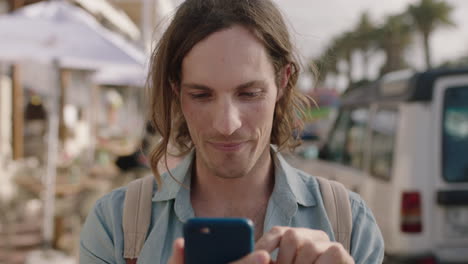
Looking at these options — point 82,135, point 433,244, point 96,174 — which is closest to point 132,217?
point 433,244

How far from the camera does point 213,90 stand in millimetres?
1581

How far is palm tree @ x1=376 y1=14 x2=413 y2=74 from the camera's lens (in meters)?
41.5

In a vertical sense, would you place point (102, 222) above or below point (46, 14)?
below

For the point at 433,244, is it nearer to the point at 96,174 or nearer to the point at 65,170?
the point at 65,170

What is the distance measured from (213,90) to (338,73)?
60.5 meters

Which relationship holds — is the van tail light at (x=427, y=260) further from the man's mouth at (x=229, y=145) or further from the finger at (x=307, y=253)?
the finger at (x=307, y=253)

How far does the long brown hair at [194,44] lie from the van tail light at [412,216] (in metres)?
2.59

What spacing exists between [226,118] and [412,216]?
3128 millimetres

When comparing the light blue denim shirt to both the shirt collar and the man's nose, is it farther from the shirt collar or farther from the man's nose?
the man's nose

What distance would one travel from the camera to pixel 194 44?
5.36 ft

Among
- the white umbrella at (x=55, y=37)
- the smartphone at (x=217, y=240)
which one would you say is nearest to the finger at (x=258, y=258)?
the smartphone at (x=217, y=240)

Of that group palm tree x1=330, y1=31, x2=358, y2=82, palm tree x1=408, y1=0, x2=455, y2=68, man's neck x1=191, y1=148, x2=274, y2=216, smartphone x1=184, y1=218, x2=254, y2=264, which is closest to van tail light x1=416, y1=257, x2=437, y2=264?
man's neck x1=191, y1=148, x2=274, y2=216

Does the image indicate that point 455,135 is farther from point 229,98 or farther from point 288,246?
point 288,246

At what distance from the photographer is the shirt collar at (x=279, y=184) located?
68.2 inches
